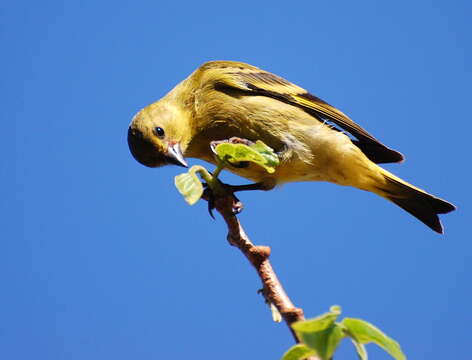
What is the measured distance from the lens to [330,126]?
149 inches

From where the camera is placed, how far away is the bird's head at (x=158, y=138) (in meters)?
3.64

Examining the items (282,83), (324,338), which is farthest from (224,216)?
(282,83)

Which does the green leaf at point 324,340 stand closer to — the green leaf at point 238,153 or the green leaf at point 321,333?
the green leaf at point 321,333

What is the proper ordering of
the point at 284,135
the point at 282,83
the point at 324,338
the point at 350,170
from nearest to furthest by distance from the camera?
the point at 324,338 < the point at 284,135 < the point at 350,170 < the point at 282,83

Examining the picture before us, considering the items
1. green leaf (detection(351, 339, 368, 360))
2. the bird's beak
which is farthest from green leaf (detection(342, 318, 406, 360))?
the bird's beak

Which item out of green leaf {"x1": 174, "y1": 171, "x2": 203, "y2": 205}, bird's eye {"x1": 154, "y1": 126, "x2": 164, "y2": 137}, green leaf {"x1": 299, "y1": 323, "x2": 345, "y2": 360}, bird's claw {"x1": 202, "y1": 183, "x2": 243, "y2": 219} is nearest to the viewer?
green leaf {"x1": 299, "y1": 323, "x2": 345, "y2": 360}

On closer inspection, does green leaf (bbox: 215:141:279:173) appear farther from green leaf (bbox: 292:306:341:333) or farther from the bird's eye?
the bird's eye

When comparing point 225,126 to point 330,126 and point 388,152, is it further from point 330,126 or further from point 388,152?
point 388,152

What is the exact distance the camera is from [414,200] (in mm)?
3896

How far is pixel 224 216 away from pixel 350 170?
2.10m

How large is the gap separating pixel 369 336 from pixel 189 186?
728mm

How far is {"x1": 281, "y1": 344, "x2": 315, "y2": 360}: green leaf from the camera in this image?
951 millimetres

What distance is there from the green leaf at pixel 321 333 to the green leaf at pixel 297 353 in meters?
0.06

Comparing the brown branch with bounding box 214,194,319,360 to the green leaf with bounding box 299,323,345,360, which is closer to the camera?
the green leaf with bounding box 299,323,345,360
